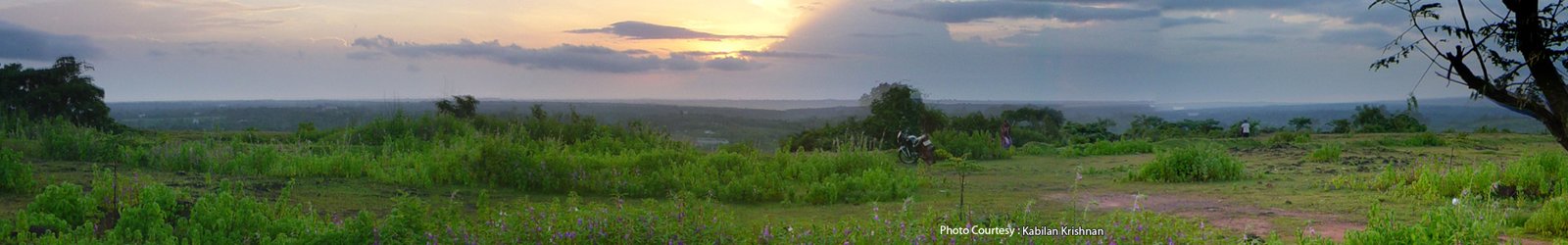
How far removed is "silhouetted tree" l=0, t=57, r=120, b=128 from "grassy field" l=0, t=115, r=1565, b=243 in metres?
7.82

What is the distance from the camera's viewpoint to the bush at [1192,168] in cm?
1154

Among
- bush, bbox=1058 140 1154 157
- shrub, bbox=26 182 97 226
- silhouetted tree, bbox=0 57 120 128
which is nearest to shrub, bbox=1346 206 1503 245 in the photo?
shrub, bbox=26 182 97 226

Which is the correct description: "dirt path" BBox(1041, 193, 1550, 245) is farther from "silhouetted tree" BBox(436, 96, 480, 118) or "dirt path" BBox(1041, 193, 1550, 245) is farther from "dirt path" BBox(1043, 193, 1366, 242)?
"silhouetted tree" BBox(436, 96, 480, 118)

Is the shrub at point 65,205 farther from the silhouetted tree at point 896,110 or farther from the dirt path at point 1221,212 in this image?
the silhouetted tree at point 896,110

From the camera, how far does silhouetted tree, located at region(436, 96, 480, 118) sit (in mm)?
22250

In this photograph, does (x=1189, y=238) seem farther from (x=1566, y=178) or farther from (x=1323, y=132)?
(x=1323, y=132)

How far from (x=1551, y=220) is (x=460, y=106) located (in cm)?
1937

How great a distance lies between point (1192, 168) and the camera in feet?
38.2

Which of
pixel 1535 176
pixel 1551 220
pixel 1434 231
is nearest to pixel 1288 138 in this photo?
pixel 1535 176

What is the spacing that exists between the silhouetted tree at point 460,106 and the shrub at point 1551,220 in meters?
18.7

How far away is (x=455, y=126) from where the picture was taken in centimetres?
1836

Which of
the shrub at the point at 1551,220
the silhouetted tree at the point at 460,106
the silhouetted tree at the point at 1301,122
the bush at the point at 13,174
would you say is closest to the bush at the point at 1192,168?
the shrub at the point at 1551,220

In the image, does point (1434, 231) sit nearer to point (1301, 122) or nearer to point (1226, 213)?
point (1226, 213)

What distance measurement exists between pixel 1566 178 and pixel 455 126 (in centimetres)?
1519
